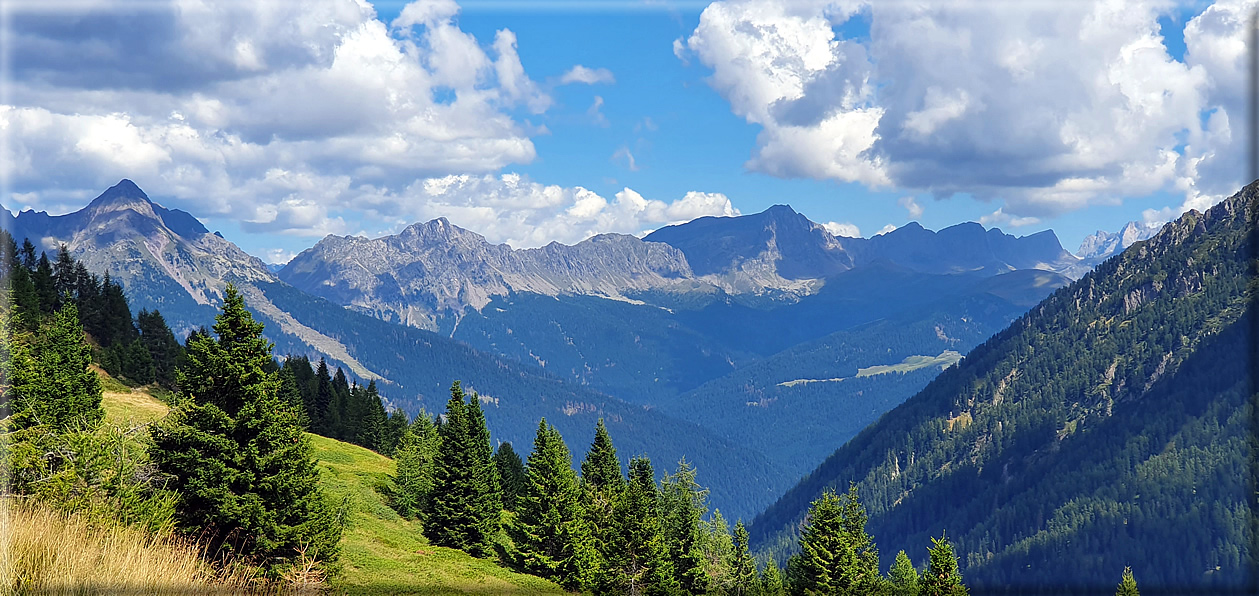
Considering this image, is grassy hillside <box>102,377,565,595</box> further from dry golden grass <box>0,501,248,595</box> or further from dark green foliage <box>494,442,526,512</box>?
dark green foliage <box>494,442,526,512</box>

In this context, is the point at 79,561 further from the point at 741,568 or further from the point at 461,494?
the point at 741,568

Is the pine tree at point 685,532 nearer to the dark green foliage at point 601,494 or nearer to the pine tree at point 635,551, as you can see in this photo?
the dark green foliage at point 601,494

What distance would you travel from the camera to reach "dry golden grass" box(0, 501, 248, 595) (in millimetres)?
10406

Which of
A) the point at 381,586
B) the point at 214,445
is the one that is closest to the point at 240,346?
the point at 214,445

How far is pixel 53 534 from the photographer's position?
37.9 feet

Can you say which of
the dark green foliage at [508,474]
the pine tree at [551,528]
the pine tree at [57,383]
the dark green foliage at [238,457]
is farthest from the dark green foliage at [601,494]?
the pine tree at [57,383]

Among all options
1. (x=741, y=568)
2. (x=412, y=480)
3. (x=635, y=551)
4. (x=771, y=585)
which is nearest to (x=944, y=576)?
(x=635, y=551)

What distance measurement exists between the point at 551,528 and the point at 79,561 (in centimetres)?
4031

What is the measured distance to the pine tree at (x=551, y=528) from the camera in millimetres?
49250

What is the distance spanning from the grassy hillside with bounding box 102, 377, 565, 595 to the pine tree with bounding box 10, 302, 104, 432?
2565mm

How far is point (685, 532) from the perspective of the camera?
195 ft

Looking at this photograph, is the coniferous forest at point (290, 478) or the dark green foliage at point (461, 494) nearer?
the coniferous forest at point (290, 478)

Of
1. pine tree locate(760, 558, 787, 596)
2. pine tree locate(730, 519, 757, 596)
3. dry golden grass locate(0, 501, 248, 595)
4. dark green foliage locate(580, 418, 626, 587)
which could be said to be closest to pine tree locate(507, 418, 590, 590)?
dark green foliage locate(580, 418, 626, 587)

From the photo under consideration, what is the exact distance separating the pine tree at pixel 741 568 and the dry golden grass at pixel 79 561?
57.2 metres
